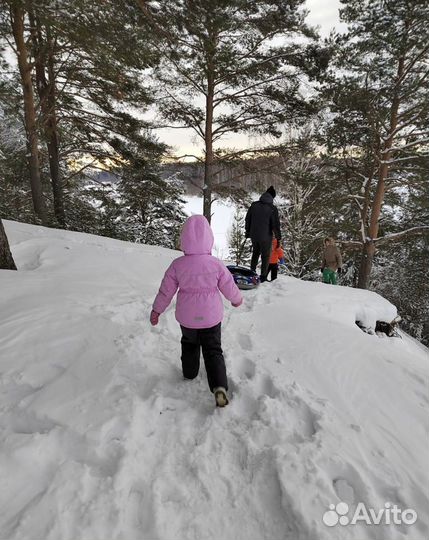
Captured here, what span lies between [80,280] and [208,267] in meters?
3.07

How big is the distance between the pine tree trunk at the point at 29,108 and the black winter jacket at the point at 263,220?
7472mm

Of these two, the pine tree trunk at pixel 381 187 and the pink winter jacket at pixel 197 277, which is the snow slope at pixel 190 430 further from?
the pine tree trunk at pixel 381 187

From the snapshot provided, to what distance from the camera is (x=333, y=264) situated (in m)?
8.98

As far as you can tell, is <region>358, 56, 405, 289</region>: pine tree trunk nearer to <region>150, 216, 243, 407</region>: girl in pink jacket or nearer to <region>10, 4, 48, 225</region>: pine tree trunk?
<region>150, 216, 243, 407</region>: girl in pink jacket

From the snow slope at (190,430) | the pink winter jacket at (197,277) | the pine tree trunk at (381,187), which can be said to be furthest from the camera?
the pine tree trunk at (381,187)

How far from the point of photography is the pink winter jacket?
262cm

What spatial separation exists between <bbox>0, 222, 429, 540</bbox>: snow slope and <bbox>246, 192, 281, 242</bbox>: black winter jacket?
2131mm

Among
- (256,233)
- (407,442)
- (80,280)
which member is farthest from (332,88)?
(407,442)

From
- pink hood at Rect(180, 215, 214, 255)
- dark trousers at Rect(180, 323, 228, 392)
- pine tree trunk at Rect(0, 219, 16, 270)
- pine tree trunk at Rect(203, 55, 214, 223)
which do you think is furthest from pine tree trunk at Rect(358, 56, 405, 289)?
pine tree trunk at Rect(0, 219, 16, 270)

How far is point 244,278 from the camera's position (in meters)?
5.82

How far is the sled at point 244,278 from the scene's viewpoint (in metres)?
5.80

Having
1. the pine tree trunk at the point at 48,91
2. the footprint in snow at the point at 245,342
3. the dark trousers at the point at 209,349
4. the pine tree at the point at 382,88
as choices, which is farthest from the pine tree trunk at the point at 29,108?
the dark trousers at the point at 209,349

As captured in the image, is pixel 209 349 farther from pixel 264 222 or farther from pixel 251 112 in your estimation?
pixel 251 112

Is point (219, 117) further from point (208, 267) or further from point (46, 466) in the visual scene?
point (46, 466)
